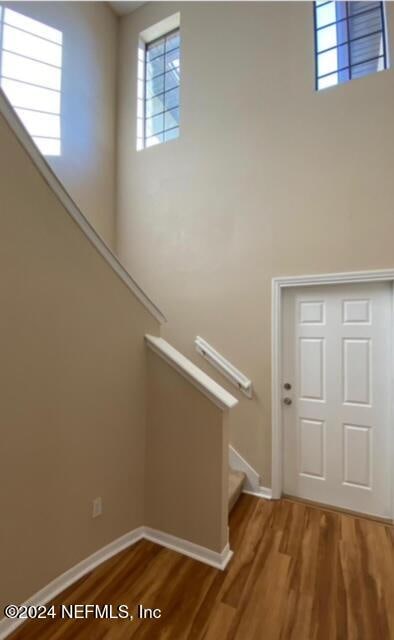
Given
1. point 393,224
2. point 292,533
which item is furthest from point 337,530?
point 393,224

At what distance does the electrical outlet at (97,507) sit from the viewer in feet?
5.79

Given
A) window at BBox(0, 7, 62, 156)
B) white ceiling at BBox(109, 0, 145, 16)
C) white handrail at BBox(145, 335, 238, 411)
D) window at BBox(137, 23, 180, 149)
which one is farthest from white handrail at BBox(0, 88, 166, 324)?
white ceiling at BBox(109, 0, 145, 16)

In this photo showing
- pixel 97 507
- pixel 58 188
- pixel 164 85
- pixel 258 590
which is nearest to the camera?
pixel 58 188

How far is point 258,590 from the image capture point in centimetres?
164

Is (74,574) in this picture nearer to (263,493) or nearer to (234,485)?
(234,485)

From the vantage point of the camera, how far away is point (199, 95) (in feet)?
10.4

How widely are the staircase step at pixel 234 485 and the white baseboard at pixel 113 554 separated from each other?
0.51m

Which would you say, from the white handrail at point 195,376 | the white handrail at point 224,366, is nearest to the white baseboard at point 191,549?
the white handrail at point 195,376

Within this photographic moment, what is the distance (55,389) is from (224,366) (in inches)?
65.1

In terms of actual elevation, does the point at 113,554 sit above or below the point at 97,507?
below

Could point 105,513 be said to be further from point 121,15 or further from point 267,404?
point 121,15

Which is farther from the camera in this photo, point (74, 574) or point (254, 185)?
point (254, 185)

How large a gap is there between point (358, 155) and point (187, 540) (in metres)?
3.14

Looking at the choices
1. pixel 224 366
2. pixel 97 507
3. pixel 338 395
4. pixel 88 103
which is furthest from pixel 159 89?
pixel 97 507
